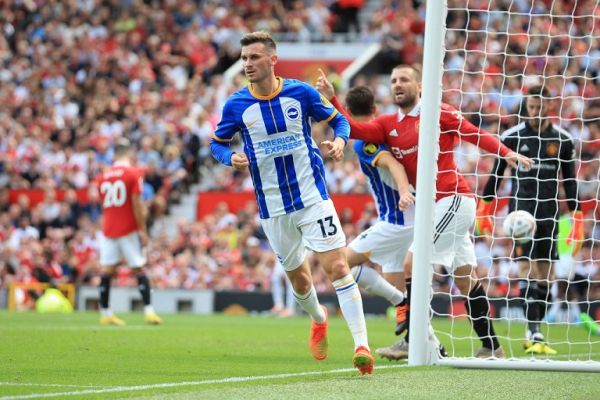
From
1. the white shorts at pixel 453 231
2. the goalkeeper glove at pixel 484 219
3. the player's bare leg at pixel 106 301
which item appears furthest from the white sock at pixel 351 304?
the player's bare leg at pixel 106 301

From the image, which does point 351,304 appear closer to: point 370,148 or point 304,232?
point 304,232

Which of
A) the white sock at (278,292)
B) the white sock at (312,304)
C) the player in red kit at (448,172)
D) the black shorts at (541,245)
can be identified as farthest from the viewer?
the white sock at (278,292)

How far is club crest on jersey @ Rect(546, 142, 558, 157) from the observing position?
1057cm

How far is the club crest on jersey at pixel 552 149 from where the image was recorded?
1057 centimetres

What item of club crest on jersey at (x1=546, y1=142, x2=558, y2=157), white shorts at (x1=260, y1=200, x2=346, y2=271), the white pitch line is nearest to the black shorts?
club crest on jersey at (x1=546, y1=142, x2=558, y2=157)

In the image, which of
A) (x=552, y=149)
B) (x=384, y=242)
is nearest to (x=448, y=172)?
(x=384, y=242)

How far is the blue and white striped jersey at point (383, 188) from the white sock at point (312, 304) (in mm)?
1272

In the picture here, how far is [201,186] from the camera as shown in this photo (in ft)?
78.2

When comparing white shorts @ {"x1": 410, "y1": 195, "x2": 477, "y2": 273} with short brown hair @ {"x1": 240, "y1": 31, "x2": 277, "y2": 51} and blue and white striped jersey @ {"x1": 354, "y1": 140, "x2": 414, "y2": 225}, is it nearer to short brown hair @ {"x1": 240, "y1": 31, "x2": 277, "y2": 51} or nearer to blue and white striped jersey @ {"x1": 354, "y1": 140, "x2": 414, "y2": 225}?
blue and white striped jersey @ {"x1": 354, "y1": 140, "x2": 414, "y2": 225}

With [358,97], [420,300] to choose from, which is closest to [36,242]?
[358,97]

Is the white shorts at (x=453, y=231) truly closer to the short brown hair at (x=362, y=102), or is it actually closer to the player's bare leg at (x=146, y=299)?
the short brown hair at (x=362, y=102)

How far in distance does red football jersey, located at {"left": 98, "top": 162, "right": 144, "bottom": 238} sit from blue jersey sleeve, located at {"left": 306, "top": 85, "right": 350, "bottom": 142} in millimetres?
6493

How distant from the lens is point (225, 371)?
803 centimetres

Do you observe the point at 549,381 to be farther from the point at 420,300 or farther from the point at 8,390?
the point at 8,390
